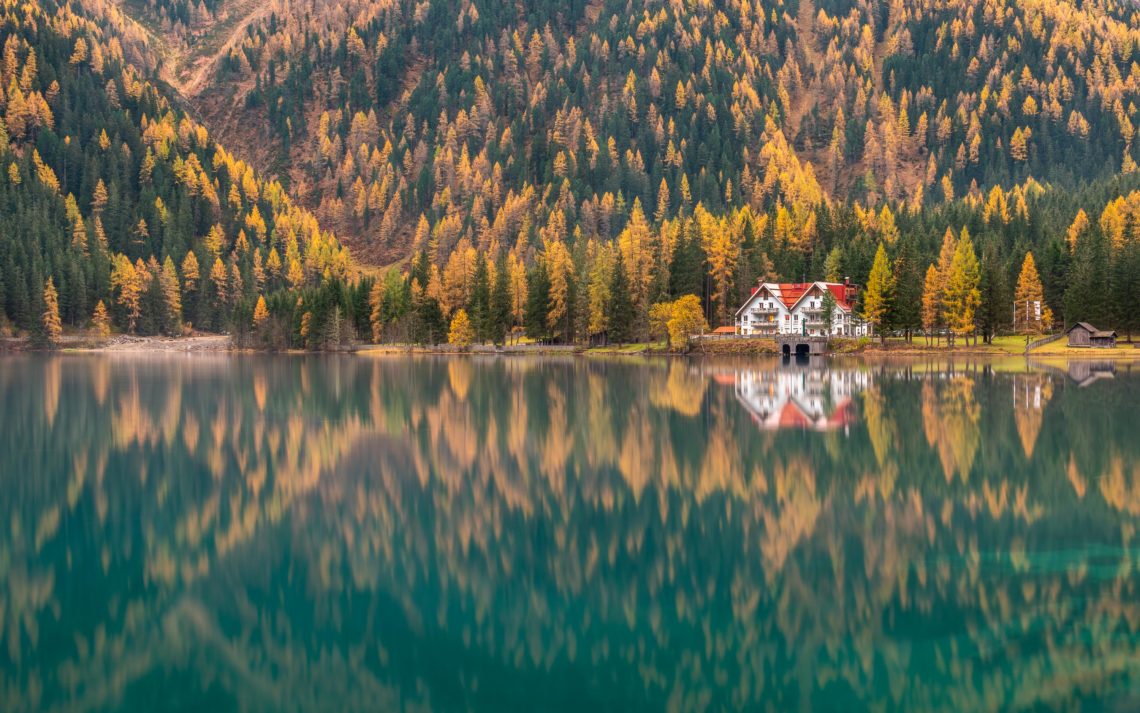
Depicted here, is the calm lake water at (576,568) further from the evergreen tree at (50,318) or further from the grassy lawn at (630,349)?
the evergreen tree at (50,318)

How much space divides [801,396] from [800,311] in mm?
70900

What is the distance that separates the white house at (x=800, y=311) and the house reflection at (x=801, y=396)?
38.8 meters

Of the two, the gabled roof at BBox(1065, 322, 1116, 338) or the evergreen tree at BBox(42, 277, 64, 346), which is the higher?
the evergreen tree at BBox(42, 277, 64, 346)

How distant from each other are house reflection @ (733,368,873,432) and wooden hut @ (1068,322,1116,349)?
129 ft

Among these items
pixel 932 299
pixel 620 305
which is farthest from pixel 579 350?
pixel 932 299

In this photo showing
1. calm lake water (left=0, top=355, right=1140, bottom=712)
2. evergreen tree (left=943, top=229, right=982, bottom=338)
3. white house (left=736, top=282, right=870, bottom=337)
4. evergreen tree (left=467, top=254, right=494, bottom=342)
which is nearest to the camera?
calm lake water (left=0, top=355, right=1140, bottom=712)

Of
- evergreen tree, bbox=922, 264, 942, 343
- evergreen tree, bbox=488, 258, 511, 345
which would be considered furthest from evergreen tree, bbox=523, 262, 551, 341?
evergreen tree, bbox=922, 264, 942, 343

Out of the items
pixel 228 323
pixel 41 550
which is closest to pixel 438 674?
pixel 41 550

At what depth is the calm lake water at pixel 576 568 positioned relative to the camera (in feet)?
45.5

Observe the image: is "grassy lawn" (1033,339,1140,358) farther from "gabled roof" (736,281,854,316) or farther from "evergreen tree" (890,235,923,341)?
"gabled roof" (736,281,854,316)

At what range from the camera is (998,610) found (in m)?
16.1

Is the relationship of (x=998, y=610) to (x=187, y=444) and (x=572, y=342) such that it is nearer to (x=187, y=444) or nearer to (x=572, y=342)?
(x=187, y=444)

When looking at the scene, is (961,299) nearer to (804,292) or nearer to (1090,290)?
(1090,290)

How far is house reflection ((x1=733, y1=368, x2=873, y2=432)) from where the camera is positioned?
42125 mm
